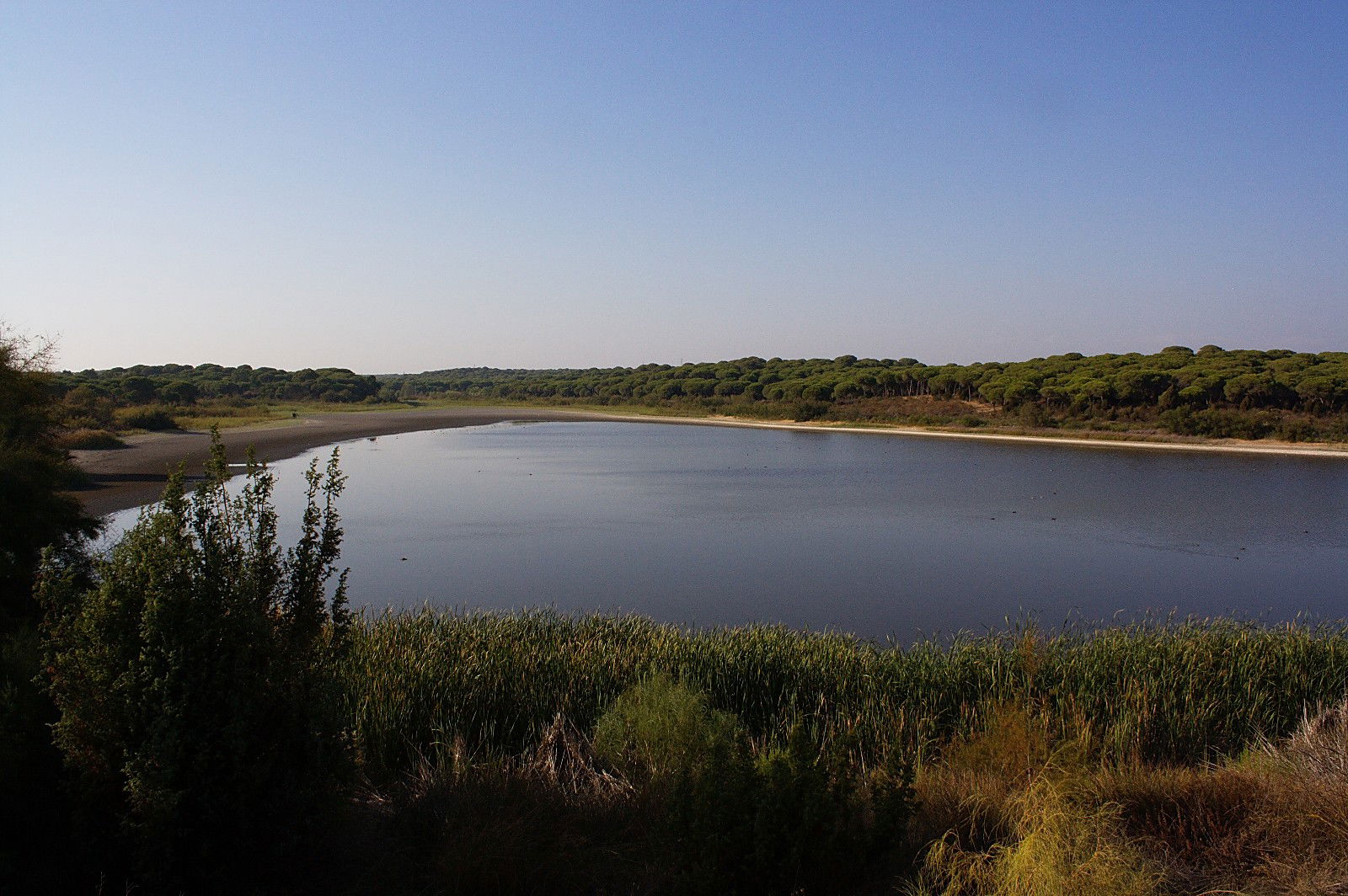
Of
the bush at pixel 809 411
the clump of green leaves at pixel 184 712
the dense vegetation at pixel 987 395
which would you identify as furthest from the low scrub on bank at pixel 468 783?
the bush at pixel 809 411

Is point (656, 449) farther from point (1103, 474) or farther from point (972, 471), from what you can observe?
point (1103, 474)

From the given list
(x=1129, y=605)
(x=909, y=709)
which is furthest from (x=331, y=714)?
(x=1129, y=605)

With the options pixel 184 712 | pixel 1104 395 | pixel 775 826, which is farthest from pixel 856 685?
pixel 1104 395

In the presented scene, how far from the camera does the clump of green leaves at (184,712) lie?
3162 mm

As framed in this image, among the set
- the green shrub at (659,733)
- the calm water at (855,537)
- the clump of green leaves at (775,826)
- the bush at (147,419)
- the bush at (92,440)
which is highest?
the bush at (147,419)

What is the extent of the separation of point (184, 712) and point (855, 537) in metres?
14.8

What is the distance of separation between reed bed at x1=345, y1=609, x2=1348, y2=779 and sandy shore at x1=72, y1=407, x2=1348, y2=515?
2.24 m

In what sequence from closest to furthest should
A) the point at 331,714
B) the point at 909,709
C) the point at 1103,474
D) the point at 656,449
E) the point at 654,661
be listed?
1. the point at 331,714
2. the point at 909,709
3. the point at 654,661
4. the point at 1103,474
5. the point at 656,449

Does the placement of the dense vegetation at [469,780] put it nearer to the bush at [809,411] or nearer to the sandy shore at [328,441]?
the sandy shore at [328,441]

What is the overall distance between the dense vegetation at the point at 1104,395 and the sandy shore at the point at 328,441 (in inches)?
118

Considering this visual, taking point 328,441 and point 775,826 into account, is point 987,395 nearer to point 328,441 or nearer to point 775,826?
point 328,441

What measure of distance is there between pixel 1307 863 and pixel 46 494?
775 cm

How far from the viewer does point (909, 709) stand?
6.54 meters

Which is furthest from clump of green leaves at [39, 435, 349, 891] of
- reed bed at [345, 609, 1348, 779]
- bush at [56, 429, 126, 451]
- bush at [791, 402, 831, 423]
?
bush at [791, 402, 831, 423]
